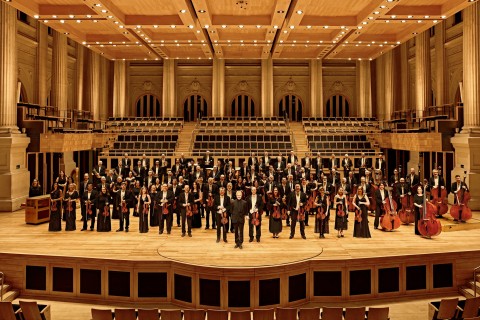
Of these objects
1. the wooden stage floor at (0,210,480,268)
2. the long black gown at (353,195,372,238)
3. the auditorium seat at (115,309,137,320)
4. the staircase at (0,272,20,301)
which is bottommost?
the staircase at (0,272,20,301)

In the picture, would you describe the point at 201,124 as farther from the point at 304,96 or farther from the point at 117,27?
the point at 117,27

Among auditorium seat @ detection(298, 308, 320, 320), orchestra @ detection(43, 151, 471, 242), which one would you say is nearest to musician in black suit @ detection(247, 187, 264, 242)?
orchestra @ detection(43, 151, 471, 242)

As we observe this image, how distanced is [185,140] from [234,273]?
15148mm

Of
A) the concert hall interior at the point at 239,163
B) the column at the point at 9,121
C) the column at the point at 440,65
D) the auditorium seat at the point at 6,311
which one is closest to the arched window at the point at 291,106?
the concert hall interior at the point at 239,163

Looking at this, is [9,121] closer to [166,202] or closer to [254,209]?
[166,202]

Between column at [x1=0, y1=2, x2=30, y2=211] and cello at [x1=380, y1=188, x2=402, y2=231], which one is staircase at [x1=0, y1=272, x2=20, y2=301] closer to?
column at [x1=0, y1=2, x2=30, y2=211]

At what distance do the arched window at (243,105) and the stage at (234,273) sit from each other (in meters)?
18.9

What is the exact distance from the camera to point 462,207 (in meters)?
11.4

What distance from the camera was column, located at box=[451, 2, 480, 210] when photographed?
13.9 meters

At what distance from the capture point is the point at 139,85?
27234mm

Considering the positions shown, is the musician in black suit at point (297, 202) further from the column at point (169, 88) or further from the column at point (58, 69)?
the column at point (169, 88)

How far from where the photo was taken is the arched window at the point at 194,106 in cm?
2725

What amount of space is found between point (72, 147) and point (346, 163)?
10.0 metres

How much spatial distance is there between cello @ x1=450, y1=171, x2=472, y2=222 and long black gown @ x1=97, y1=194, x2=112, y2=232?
8.64 m
